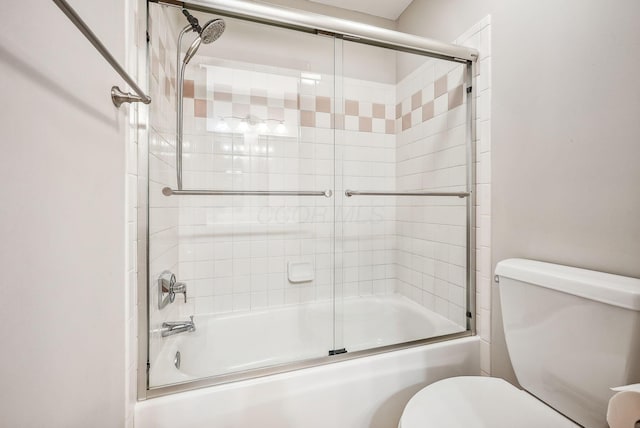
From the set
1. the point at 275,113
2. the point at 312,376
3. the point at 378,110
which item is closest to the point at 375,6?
the point at 378,110

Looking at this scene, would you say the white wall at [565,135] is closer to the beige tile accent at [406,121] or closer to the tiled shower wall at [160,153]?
the beige tile accent at [406,121]

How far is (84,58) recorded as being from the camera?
569 mm

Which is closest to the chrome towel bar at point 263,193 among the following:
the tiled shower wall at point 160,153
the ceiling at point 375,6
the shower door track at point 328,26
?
the tiled shower wall at point 160,153

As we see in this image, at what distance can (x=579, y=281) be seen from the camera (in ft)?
2.51

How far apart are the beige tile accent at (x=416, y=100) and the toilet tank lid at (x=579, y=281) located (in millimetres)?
966

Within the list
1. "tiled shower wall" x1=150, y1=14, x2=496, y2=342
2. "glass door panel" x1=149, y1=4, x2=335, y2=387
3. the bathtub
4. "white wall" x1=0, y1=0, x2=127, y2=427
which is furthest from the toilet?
"white wall" x1=0, y1=0, x2=127, y2=427

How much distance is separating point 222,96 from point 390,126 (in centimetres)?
95

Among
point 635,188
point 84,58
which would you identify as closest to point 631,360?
point 635,188

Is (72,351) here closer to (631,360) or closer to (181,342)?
(181,342)

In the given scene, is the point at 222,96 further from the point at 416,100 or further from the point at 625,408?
the point at 625,408

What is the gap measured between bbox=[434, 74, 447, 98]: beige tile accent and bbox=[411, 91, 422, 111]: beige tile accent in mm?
93

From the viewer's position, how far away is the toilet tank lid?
676 millimetres

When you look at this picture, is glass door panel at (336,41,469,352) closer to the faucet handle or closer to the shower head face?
the shower head face

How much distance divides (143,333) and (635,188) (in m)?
1.52
